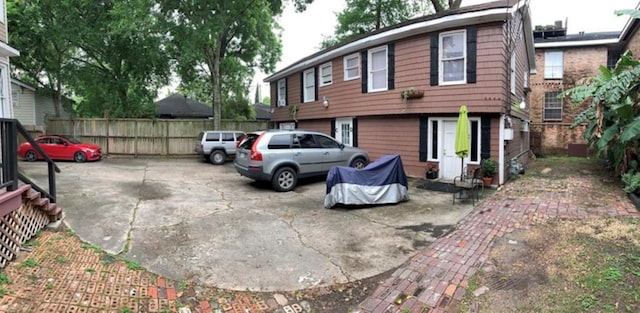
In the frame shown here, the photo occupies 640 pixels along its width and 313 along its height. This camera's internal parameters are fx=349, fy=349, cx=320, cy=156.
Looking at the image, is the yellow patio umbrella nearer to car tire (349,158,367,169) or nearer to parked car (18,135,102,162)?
car tire (349,158,367,169)

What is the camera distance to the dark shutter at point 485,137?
9490 millimetres

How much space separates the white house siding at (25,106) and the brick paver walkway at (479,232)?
20.9 metres

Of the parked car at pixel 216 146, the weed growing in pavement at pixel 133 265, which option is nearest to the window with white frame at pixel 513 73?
the parked car at pixel 216 146

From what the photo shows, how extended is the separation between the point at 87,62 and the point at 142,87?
125 inches

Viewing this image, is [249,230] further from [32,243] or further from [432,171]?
[432,171]

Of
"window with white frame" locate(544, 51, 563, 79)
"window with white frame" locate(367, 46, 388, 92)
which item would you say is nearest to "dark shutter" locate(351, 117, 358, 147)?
"window with white frame" locate(367, 46, 388, 92)

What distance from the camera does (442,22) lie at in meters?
9.59

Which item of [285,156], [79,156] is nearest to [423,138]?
[285,156]

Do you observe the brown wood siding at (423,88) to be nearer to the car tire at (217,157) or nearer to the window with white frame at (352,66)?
the window with white frame at (352,66)

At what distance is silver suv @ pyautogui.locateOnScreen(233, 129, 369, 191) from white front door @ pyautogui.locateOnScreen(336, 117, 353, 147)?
303cm

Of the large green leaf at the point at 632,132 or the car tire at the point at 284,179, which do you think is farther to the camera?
the car tire at the point at 284,179

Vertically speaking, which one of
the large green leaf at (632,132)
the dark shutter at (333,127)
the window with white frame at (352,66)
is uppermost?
the window with white frame at (352,66)

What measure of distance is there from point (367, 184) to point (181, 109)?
21770 millimetres

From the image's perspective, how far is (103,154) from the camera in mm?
17031
